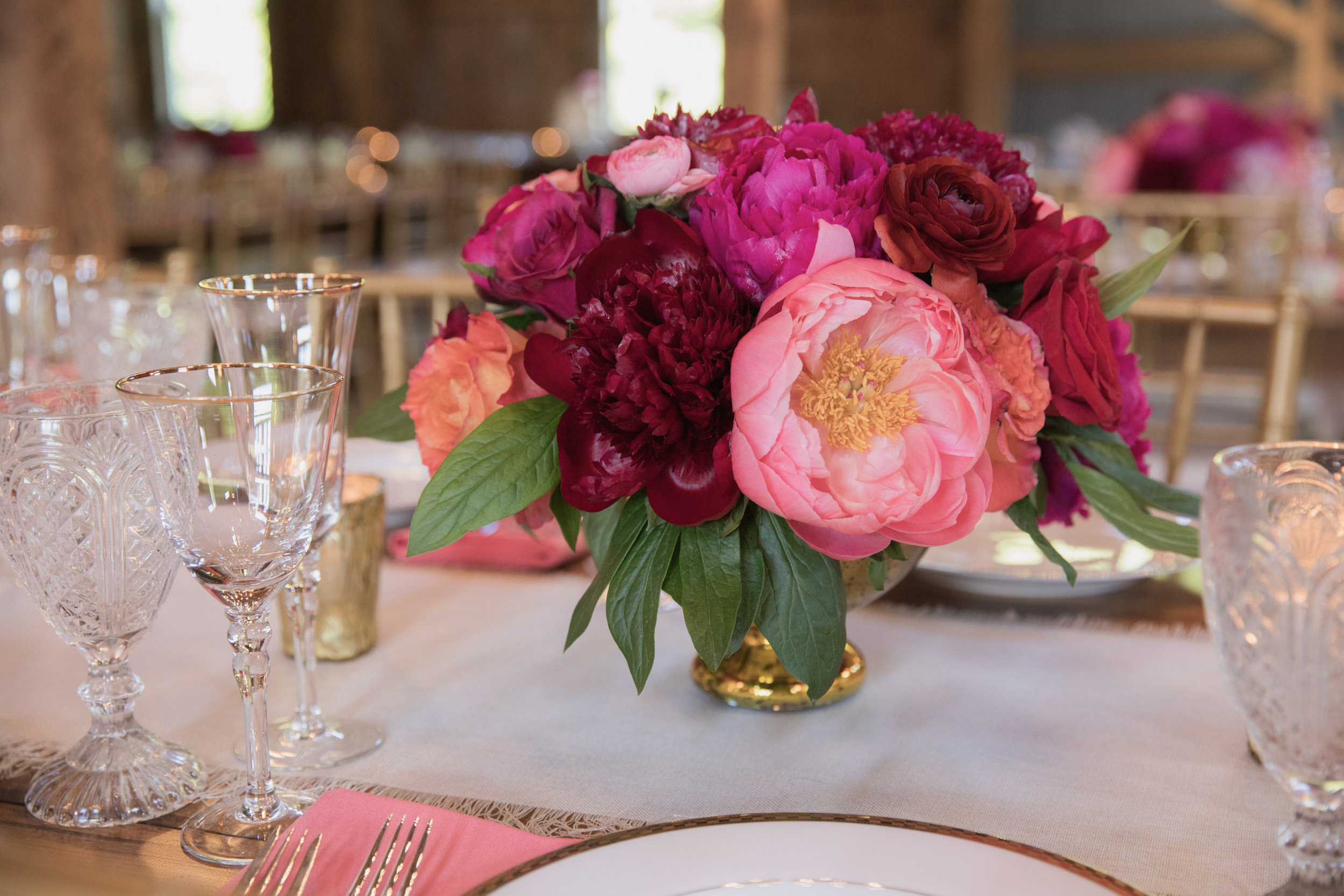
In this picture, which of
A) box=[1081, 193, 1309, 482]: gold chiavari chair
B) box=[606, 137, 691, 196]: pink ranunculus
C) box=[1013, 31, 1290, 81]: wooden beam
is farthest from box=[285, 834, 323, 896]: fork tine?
box=[1013, 31, 1290, 81]: wooden beam

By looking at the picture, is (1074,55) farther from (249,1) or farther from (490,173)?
(249,1)

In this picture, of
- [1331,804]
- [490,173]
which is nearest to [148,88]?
[490,173]

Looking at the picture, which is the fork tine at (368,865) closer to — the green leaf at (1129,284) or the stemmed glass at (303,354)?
the stemmed glass at (303,354)

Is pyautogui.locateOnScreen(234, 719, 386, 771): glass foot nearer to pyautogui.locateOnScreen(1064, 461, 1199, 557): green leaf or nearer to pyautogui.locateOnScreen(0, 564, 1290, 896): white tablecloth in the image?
pyautogui.locateOnScreen(0, 564, 1290, 896): white tablecloth

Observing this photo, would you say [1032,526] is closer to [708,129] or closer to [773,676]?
[773,676]

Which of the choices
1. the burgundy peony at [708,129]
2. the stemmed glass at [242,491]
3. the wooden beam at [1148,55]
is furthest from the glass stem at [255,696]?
the wooden beam at [1148,55]

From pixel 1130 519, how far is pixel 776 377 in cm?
25

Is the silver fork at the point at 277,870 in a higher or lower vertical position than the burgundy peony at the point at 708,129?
lower

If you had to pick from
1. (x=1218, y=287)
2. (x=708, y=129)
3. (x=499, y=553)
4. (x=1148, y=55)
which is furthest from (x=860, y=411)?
(x=1148, y=55)

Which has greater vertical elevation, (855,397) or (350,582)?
(855,397)

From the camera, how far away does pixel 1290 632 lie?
43 cm

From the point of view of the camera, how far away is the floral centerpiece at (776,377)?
0.53 m

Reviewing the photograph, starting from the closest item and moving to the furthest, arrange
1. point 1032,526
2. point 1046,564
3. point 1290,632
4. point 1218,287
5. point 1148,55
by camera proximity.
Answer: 1. point 1290,632
2. point 1032,526
3. point 1046,564
4. point 1218,287
5. point 1148,55

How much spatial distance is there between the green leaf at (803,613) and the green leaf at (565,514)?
0.32ft
